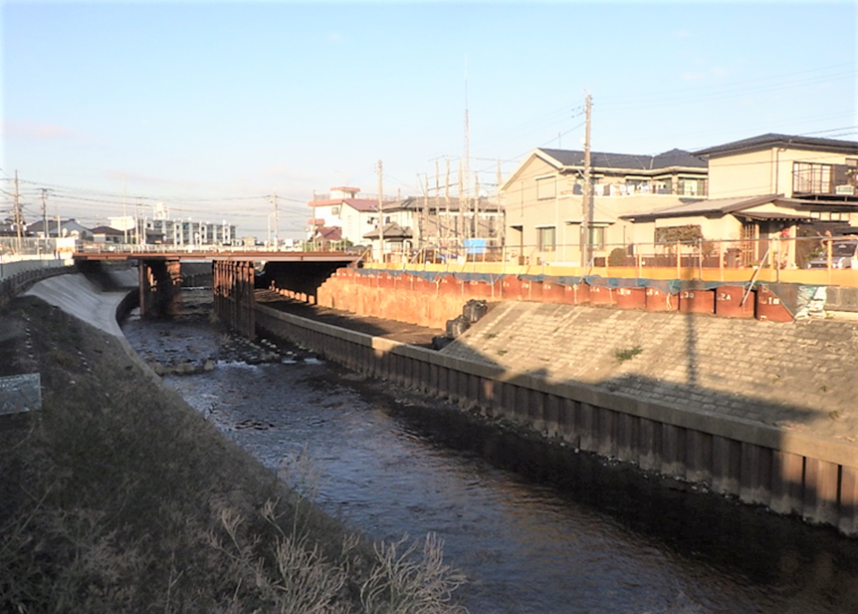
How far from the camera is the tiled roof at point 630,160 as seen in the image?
51.4m

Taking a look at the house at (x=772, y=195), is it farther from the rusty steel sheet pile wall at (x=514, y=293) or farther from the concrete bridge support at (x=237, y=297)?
the concrete bridge support at (x=237, y=297)

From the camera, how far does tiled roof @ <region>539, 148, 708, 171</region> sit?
51.4 metres

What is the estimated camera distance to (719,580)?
46.0 ft

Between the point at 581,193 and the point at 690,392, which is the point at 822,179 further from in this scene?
the point at 690,392

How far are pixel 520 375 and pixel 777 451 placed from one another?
10.3 metres

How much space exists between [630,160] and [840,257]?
1145 inches

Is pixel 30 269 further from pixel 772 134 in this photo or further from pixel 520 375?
pixel 772 134

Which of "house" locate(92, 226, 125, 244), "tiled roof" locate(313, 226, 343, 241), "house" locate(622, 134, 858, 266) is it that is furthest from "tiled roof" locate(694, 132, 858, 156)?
"house" locate(92, 226, 125, 244)

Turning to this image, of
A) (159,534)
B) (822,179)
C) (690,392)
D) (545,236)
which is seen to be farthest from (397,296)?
(159,534)

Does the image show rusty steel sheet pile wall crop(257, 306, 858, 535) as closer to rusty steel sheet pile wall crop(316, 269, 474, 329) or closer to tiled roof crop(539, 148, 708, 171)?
rusty steel sheet pile wall crop(316, 269, 474, 329)

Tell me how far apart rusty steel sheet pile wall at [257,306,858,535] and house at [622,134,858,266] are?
14.2m

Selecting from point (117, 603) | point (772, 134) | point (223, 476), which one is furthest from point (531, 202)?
point (117, 603)

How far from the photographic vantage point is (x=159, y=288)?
82.7m

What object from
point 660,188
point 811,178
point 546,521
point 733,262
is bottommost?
point 546,521
